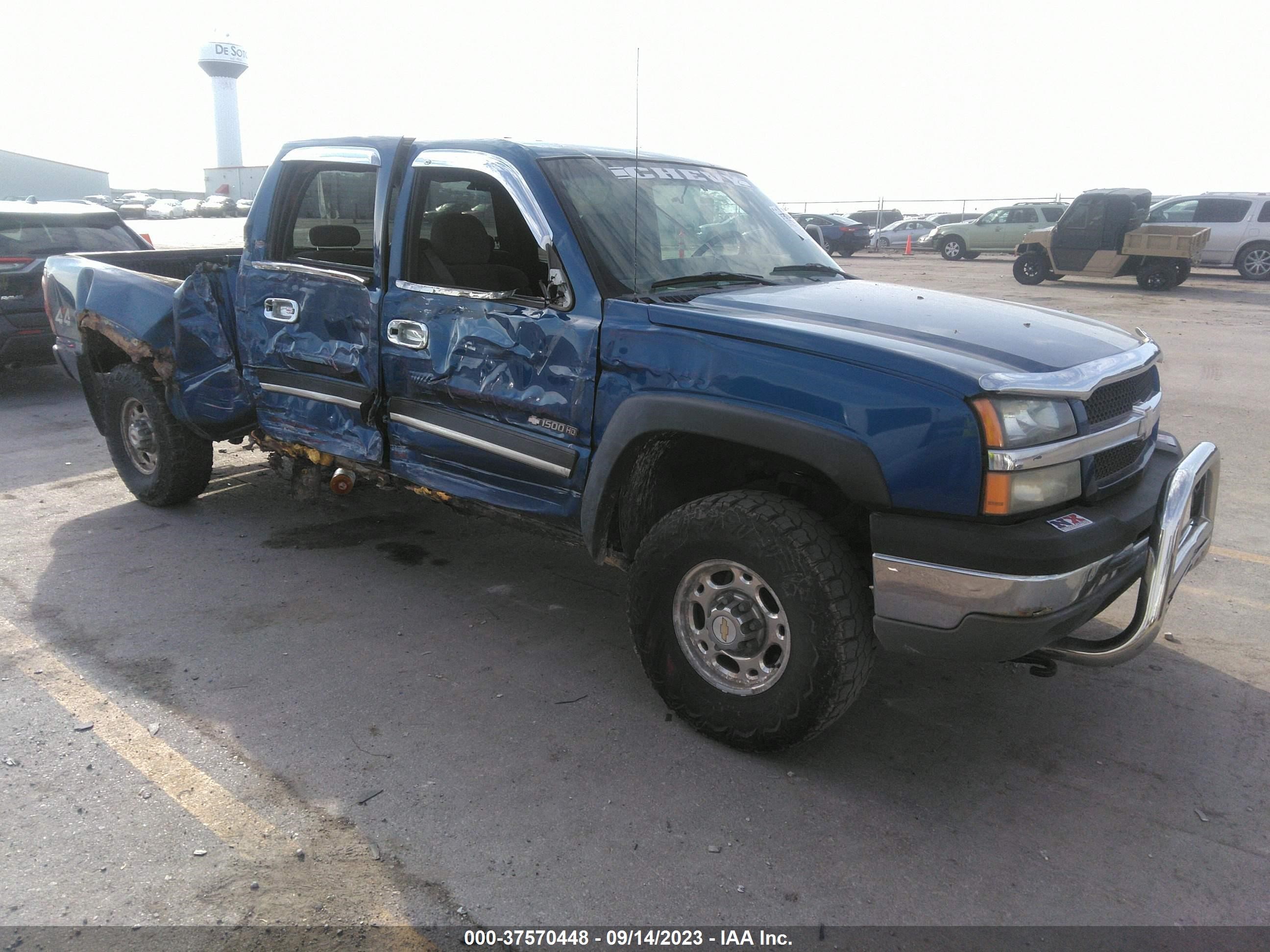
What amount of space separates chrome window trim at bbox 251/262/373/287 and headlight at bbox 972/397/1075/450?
9.04ft

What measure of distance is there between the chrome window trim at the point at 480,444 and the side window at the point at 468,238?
A: 592mm

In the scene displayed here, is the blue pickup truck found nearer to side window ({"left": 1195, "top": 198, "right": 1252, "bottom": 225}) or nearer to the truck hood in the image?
the truck hood

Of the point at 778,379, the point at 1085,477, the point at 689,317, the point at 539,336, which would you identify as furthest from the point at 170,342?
the point at 1085,477

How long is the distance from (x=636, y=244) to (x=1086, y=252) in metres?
18.7

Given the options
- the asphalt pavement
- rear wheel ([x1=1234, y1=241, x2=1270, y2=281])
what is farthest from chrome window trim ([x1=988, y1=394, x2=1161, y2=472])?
rear wheel ([x1=1234, y1=241, x2=1270, y2=281])

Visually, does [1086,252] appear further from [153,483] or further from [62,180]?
[62,180]

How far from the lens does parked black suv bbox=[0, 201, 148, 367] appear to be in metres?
A: 8.47

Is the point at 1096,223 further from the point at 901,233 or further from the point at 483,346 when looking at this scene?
the point at 483,346

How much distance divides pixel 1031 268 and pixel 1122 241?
6.53 ft

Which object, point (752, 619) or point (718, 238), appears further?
point (718, 238)

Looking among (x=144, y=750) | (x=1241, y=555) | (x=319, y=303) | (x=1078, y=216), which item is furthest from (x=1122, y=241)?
(x=144, y=750)

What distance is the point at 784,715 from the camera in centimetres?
315

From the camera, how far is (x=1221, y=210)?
854 inches

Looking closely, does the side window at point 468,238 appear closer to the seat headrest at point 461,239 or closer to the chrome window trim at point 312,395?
the seat headrest at point 461,239
